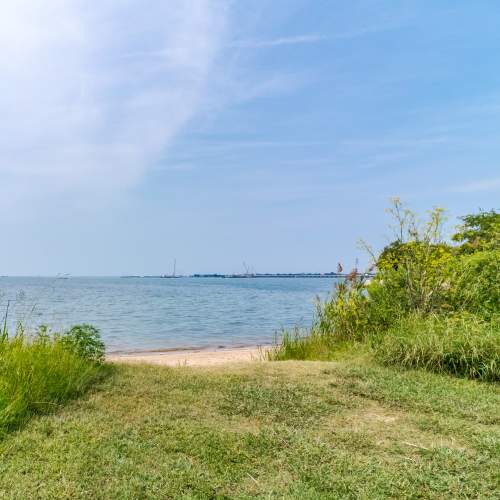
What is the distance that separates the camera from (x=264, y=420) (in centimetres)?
411

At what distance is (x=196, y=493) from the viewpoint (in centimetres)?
294

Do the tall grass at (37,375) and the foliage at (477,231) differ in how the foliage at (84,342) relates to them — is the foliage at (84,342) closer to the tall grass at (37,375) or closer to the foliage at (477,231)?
the tall grass at (37,375)

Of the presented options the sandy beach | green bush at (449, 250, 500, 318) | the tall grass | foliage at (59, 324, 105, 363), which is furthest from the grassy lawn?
the sandy beach

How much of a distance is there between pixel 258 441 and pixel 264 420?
469 mm

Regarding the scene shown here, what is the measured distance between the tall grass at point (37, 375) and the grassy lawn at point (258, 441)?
19 cm

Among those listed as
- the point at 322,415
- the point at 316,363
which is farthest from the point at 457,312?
the point at 322,415

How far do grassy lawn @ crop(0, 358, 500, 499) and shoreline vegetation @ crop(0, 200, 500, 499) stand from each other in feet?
0.04

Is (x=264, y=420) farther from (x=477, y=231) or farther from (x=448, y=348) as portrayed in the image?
(x=477, y=231)

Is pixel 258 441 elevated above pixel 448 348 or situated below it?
below

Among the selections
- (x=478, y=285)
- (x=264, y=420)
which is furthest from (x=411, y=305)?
(x=264, y=420)

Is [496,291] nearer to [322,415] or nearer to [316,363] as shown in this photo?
[316,363]

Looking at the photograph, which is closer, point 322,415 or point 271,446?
point 271,446

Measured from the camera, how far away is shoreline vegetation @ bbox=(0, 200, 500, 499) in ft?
10.1

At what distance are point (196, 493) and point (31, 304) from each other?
3.63 metres
